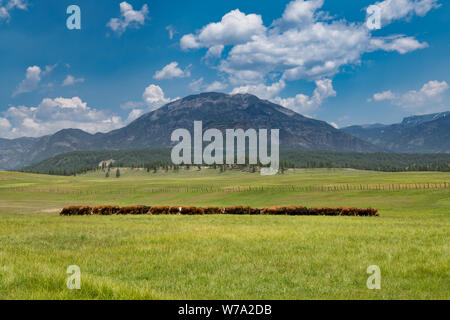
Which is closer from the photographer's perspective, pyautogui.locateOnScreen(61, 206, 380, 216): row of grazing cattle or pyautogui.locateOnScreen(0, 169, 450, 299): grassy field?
pyautogui.locateOnScreen(0, 169, 450, 299): grassy field

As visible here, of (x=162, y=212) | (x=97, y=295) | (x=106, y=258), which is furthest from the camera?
(x=162, y=212)

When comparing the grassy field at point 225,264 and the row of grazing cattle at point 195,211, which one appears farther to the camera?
the row of grazing cattle at point 195,211

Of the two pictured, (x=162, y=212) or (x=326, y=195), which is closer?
(x=162, y=212)

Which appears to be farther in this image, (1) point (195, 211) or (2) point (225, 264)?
(1) point (195, 211)

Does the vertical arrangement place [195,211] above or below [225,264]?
below

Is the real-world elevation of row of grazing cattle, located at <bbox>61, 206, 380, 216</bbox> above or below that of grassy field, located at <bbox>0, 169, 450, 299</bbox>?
below

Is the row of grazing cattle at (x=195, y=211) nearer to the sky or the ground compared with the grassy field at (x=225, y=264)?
nearer to the ground

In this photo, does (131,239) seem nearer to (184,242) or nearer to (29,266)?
(184,242)

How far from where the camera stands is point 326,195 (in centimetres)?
8469
